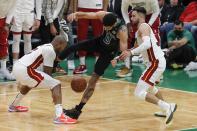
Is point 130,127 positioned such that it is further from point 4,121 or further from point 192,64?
point 192,64

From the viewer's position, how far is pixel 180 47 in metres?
15.5

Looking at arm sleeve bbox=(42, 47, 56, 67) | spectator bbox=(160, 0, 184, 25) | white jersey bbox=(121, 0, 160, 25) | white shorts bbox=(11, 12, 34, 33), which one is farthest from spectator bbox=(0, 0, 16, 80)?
spectator bbox=(160, 0, 184, 25)

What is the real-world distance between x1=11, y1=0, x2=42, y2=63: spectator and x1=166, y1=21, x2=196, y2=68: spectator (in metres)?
3.69

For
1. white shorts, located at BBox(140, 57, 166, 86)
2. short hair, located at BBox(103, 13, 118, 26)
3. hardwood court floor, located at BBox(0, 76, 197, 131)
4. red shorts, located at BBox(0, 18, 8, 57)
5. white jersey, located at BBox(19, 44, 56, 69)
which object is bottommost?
hardwood court floor, located at BBox(0, 76, 197, 131)

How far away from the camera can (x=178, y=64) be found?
1561 cm

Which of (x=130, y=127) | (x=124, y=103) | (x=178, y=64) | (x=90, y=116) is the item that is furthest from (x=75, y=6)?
(x=130, y=127)

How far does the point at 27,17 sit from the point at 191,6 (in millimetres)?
5452

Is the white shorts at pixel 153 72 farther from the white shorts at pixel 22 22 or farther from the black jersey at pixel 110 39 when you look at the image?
the white shorts at pixel 22 22

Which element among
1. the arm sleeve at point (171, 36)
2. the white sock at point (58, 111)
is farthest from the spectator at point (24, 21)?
the white sock at point (58, 111)

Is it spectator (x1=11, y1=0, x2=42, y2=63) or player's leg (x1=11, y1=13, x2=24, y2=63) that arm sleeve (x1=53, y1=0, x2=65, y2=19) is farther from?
player's leg (x1=11, y1=13, x2=24, y2=63)

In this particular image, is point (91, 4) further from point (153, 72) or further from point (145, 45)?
point (145, 45)

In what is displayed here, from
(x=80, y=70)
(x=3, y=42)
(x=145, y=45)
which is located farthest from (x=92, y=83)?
(x=80, y=70)

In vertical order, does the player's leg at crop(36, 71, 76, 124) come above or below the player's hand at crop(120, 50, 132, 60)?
below

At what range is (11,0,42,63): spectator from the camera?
1379cm
